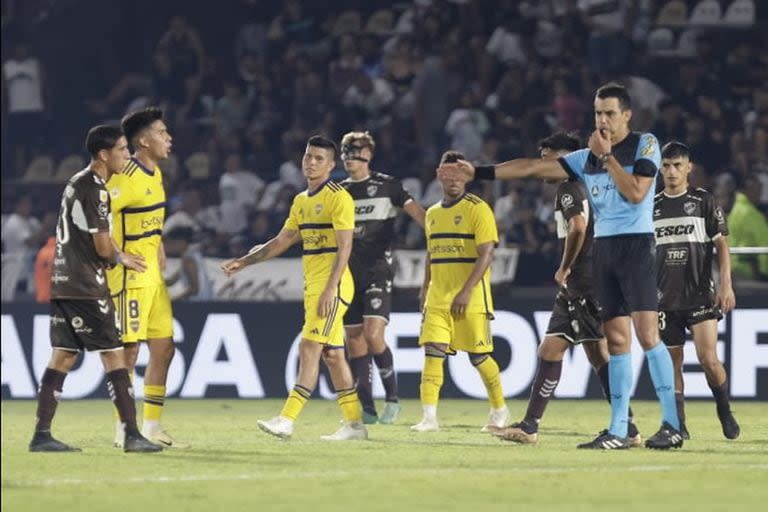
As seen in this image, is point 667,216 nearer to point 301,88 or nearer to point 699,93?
point 699,93

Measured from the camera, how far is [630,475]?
350 inches

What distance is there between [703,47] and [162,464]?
13.9m

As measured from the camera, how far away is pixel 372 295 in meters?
13.7

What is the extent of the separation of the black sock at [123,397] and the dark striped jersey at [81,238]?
1.57 feet

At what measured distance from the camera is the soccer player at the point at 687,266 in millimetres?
11852

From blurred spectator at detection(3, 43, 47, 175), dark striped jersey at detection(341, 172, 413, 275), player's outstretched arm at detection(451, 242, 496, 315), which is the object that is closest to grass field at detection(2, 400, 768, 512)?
player's outstretched arm at detection(451, 242, 496, 315)

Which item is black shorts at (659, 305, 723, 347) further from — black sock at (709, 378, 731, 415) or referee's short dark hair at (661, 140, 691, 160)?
referee's short dark hair at (661, 140, 691, 160)

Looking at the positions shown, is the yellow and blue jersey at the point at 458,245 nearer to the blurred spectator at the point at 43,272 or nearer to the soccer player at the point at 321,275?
the soccer player at the point at 321,275

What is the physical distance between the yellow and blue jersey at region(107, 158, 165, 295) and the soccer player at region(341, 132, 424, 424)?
304 cm

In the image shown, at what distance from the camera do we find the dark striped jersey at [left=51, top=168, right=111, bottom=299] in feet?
32.8

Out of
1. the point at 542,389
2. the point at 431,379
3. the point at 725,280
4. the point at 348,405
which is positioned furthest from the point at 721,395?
the point at 348,405

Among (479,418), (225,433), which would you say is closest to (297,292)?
(479,418)

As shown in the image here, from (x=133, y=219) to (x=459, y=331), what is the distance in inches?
121

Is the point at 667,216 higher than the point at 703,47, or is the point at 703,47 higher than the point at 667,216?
the point at 703,47
